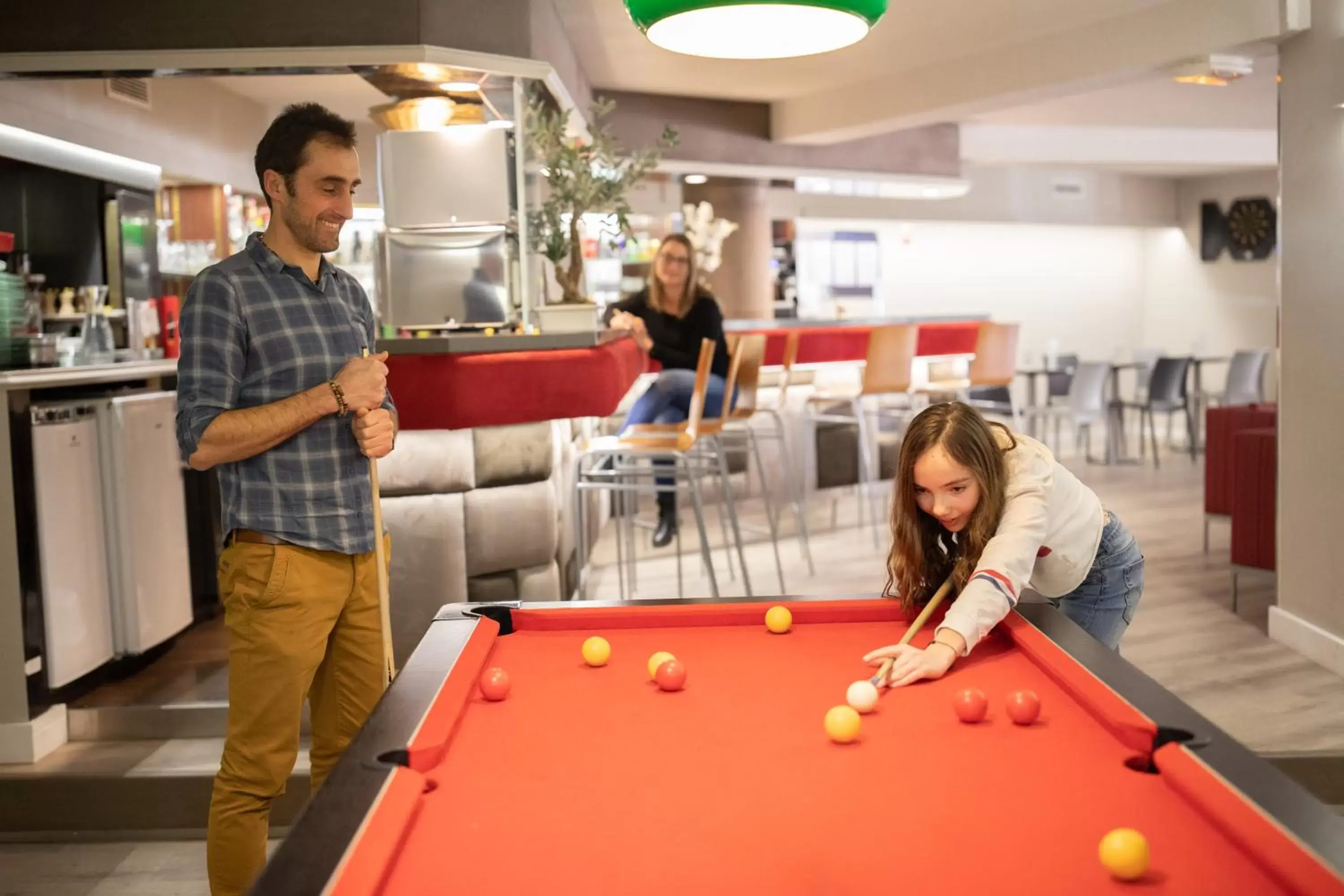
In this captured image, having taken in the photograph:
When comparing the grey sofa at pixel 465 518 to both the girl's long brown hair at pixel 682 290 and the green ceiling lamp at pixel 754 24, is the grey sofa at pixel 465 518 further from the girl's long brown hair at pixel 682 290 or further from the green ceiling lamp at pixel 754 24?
the green ceiling lamp at pixel 754 24

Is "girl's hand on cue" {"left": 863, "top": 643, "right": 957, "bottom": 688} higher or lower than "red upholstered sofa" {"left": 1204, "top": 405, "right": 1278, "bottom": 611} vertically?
higher

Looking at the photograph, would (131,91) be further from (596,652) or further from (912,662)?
(912,662)

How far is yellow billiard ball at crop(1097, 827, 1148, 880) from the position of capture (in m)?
1.19

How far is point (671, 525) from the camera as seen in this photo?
665 cm

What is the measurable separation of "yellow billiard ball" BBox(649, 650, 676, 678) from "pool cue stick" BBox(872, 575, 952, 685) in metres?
0.32

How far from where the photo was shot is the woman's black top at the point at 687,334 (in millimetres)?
5648

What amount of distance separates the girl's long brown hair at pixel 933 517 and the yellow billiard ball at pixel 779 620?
0.23 metres

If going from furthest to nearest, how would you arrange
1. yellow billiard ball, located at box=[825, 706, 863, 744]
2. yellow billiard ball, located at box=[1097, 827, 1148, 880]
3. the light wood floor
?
the light wood floor
yellow billiard ball, located at box=[825, 706, 863, 744]
yellow billiard ball, located at box=[1097, 827, 1148, 880]

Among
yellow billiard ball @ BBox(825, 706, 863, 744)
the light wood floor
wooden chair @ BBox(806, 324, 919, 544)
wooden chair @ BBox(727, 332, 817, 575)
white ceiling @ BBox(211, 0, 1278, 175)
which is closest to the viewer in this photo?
yellow billiard ball @ BBox(825, 706, 863, 744)

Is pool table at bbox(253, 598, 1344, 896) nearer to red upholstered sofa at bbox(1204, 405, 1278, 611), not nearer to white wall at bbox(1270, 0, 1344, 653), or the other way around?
white wall at bbox(1270, 0, 1344, 653)

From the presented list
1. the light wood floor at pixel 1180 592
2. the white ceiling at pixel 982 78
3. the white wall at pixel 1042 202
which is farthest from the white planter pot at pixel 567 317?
the white wall at pixel 1042 202

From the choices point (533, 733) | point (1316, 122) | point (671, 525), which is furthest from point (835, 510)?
point (533, 733)

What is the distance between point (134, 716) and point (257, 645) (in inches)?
69.9

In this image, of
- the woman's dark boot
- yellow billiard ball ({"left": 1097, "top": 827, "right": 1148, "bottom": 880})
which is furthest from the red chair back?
yellow billiard ball ({"left": 1097, "top": 827, "right": 1148, "bottom": 880})
